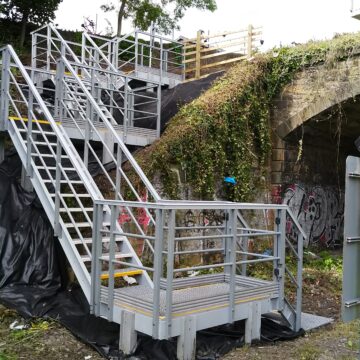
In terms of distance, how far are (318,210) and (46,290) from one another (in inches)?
336

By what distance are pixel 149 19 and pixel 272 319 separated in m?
20.1

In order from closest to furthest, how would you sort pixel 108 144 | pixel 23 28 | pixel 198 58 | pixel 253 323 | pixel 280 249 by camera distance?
pixel 253 323 < pixel 280 249 < pixel 108 144 < pixel 198 58 < pixel 23 28

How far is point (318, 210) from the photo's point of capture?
493 inches

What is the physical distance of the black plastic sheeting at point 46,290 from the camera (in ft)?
16.1

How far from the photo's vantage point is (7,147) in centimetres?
752

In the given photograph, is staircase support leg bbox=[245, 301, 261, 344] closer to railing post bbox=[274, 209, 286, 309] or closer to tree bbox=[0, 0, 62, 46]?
railing post bbox=[274, 209, 286, 309]

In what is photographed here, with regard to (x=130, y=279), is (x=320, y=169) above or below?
above

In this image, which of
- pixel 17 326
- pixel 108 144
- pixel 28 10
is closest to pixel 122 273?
pixel 17 326

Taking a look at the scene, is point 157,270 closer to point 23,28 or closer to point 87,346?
point 87,346

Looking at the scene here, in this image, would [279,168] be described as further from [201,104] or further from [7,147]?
[7,147]

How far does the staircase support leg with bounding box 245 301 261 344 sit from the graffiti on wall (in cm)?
607

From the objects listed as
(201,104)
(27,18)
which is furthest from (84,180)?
(27,18)

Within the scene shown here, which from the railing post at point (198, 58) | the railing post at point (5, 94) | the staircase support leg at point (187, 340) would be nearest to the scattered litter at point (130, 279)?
the staircase support leg at point (187, 340)

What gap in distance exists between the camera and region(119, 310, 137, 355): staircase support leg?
4570 mm
